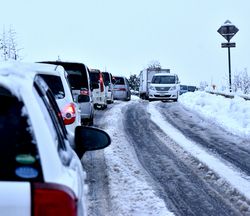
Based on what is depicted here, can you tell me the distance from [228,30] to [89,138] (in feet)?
78.7

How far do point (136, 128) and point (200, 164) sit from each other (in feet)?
20.1

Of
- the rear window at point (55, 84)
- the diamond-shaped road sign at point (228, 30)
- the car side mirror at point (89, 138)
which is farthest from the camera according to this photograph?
the diamond-shaped road sign at point (228, 30)

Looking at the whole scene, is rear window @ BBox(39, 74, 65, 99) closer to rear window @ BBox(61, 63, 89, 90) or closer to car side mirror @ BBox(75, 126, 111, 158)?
car side mirror @ BBox(75, 126, 111, 158)

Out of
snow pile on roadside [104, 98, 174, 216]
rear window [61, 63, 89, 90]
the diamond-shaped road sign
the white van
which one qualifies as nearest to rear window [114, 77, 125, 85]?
the white van

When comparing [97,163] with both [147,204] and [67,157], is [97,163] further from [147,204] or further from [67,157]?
[67,157]

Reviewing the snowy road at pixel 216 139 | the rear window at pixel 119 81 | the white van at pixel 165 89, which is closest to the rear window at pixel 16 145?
the snowy road at pixel 216 139

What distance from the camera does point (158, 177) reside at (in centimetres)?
859

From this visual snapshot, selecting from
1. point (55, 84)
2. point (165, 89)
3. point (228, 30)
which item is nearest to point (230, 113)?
point (228, 30)

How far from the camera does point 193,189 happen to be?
7723mm

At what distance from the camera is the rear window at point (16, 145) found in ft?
7.76

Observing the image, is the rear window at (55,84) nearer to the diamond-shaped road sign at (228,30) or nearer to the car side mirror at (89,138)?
the car side mirror at (89,138)

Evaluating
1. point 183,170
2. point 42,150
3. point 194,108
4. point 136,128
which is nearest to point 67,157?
point 42,150

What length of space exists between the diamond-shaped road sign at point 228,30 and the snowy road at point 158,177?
13371mm

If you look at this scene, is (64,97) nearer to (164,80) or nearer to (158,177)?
(158,177)
